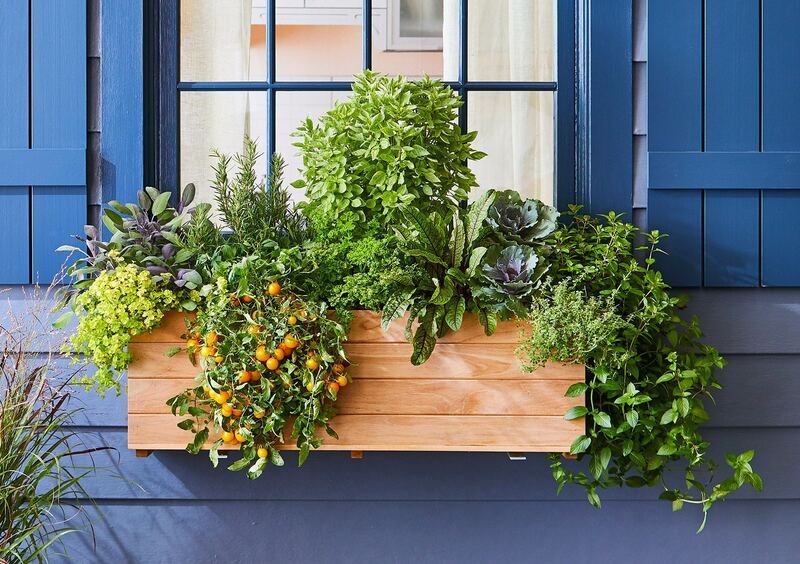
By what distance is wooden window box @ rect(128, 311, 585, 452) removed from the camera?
1.51m

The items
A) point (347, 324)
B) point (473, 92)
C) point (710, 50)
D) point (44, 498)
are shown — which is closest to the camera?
point (347, 324)

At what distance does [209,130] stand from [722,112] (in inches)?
53.4

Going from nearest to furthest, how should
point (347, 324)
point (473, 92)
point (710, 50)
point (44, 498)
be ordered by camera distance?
point (347, 324), point (44, 498), point (710, 50), point (473, 92)

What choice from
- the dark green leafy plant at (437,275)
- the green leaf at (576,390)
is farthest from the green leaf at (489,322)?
the green leaf at (576,390)

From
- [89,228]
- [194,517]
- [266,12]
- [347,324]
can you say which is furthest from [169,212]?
[194,517]

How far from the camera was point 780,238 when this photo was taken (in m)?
1.78

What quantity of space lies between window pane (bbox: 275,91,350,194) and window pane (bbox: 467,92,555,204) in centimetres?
39

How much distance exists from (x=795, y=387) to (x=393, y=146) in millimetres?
1225

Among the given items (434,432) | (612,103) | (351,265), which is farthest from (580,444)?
(612,103)

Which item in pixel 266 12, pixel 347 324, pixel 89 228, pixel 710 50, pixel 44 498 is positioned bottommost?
pixel 44 498

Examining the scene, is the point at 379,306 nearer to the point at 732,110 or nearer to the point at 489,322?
the point at 489,322

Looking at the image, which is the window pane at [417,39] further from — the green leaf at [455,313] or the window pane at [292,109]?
the green leaf at [455,313]

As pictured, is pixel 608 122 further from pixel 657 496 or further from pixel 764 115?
pixel 657 496

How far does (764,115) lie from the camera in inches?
Result: 69.9
